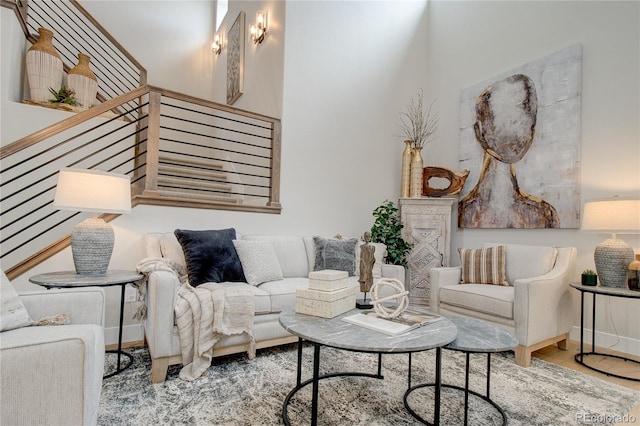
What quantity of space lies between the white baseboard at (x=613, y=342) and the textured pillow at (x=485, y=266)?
0.81m

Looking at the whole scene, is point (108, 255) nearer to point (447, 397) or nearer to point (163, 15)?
point (447, 397)

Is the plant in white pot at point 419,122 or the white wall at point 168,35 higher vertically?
the white wall at point 168,35

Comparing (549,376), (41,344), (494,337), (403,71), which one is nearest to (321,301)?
(494,337)

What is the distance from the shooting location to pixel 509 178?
3.59 metres

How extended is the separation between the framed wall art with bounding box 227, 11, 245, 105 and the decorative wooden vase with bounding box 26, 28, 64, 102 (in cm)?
219

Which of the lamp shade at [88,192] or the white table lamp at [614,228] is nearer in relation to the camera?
the lamp shade at [88,192]

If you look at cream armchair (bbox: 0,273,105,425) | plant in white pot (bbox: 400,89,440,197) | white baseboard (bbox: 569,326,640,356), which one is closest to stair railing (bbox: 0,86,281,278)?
cream armchair (bbox: 0,273,105,425)

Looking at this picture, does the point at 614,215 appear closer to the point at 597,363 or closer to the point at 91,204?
the point at 597,363

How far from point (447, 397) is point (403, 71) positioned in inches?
160

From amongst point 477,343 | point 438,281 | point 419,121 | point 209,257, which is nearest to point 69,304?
point 209,257

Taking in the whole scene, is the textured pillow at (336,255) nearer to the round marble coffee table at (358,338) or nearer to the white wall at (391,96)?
the white wall at (391,96)

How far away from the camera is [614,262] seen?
8.16 ft

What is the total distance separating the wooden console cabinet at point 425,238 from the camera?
152 inches

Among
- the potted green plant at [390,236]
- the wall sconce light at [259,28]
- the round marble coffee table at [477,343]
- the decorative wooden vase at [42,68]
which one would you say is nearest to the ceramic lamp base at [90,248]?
the round marble coffee table at [477,343]
